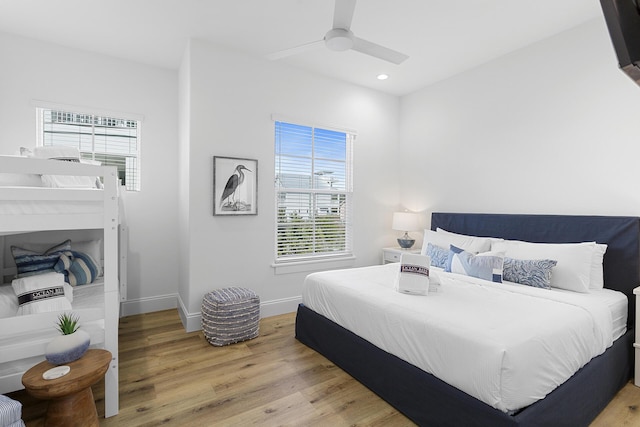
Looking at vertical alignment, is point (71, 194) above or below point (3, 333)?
above

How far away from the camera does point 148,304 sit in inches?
146

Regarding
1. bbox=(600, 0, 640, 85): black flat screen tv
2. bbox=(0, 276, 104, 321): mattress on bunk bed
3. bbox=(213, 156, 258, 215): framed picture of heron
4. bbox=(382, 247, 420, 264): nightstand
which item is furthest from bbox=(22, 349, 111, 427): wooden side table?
bbox=(382, 247, 420, 264): nightstand

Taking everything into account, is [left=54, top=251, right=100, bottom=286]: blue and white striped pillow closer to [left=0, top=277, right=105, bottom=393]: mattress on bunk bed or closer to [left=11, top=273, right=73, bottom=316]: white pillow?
[left=11, top=273, right=73, bottom=316]: white pillow

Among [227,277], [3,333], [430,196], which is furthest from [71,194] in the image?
[430,196]

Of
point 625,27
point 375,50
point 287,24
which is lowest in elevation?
point 625,27

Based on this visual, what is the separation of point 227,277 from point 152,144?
71.6 inches

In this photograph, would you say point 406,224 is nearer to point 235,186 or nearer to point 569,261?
point 569,261

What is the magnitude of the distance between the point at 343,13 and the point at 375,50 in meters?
0.46

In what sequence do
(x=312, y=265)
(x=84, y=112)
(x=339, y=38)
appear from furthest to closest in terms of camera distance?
(x=312, y=265), (x=84, y=112), (x=339, y=38)

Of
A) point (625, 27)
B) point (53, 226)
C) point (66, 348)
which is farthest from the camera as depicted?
point (53, 226)

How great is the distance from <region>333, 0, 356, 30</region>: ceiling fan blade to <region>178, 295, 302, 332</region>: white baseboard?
2.85 m

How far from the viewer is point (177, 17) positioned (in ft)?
9.14

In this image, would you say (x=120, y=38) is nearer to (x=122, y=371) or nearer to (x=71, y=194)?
(x=71, y=194)

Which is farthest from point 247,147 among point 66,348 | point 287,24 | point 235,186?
point 66,348
